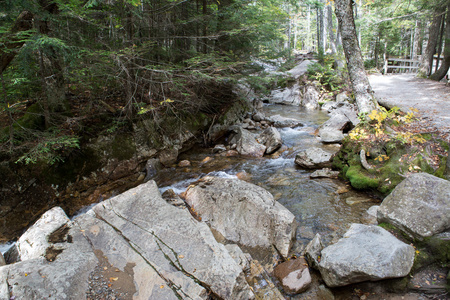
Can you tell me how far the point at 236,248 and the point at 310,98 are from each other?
56.0 ft

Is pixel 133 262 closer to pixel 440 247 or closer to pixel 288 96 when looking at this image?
pixel 440 247

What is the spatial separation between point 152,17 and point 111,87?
2.91m

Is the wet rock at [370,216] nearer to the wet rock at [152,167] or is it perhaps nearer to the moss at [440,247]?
the moss at [440,247]

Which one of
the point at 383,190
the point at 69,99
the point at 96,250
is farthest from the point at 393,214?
the point at 69,99

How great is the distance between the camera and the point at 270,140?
10297 millimetres

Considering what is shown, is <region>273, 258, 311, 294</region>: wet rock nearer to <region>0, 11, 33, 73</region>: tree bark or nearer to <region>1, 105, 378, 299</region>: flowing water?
<region>1, 105, 378, 299</region>: flowing water

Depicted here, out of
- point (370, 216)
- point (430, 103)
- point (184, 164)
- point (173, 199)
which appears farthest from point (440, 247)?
point (430, 103)

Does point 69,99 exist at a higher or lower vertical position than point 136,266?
higher

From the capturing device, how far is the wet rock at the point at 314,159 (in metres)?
8.06

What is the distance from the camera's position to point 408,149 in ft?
19.5

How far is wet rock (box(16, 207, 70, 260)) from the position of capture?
12.4 ft

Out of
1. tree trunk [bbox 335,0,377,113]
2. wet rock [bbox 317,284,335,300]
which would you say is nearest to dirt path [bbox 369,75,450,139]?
tree trunk [bbox 335,0,377,113]

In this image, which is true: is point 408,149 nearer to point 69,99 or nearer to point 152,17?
point 152,17

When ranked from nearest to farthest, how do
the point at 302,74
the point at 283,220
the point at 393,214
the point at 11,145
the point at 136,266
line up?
the point at 136,266 → the point at 393,214 → the point at 283,220 → the point at 11,145 → the point at 302,74
